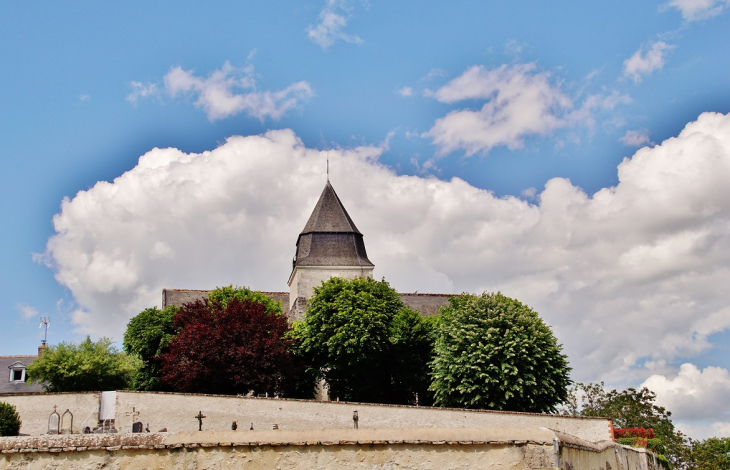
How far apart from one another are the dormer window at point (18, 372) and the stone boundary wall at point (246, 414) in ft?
63.5

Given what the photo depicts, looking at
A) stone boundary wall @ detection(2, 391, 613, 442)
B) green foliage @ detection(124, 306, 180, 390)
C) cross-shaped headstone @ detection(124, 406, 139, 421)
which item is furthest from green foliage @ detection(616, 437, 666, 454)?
green foliage @ detection(124, 306, 180, 390)

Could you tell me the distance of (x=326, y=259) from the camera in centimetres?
5322

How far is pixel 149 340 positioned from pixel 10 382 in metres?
10.2

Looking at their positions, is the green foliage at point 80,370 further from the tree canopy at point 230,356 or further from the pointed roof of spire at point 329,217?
the pointed roof of spire at point 329,217

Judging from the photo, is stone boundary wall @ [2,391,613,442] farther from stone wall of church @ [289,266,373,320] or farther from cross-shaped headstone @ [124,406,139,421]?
stone wall of church @ [289,266,373,320]

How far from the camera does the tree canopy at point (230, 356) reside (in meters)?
36.0

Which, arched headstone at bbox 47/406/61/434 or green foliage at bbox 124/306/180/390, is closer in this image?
arched headstone at bbox 47/406/61/434

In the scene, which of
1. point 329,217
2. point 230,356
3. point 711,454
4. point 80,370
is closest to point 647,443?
point 711,454

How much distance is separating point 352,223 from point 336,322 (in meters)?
16.4

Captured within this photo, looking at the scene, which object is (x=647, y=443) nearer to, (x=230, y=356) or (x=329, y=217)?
(x=230, y=356)

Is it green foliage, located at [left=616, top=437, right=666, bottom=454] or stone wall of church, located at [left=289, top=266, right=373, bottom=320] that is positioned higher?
stone wall of church, located at [left=289, top=266, right=373, bottom=320]

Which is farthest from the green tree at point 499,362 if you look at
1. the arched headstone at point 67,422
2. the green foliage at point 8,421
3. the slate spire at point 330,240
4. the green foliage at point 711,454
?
the slate spire at point 330,240

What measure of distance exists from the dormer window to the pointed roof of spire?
70.8 ft

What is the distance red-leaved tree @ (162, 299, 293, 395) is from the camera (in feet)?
118
